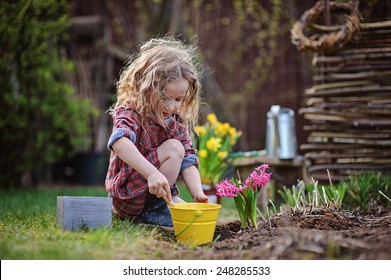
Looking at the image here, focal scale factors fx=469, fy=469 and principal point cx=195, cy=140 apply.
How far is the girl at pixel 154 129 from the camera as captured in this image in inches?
89.2

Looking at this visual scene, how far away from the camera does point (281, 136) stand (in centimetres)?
351

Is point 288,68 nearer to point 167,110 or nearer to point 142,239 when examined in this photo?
point 167,110

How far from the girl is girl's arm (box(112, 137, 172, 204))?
0.10m

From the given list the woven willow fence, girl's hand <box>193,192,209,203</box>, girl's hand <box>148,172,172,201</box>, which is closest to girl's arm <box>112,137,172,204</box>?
girl's hand <box>148,172,172,201</box>

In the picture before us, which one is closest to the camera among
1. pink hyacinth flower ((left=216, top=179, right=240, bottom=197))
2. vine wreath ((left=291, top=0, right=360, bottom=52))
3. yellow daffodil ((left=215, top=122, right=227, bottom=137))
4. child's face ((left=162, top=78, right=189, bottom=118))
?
pink hyacinth flower ((left=216, top=179, right=240, bottom=197))

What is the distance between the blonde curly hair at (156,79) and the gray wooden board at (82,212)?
0.54 meters

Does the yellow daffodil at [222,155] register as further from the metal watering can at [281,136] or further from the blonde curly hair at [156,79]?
the blonde curly hair at [156,79]

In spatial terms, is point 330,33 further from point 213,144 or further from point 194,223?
point 194,223

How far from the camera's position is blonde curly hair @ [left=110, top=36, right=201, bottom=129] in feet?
7.49

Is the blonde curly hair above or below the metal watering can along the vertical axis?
above

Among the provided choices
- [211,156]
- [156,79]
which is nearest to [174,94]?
[156,79]

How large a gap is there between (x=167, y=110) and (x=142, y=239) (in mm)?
702

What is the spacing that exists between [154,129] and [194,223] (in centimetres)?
60

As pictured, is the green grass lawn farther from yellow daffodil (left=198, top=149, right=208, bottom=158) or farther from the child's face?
yellow daffodil (left=198, top=149, right=208, bottom=158)
